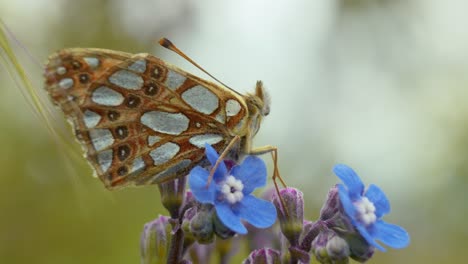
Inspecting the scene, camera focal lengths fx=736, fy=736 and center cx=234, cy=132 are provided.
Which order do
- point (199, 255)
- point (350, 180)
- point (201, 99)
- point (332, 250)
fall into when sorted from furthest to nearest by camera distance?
point (199, 255), point (201, 99), point (350, 180), point (332, 250)

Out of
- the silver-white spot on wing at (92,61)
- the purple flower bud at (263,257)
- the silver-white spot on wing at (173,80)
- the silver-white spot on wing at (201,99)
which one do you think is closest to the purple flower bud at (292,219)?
the purple flower bud at (263,257)

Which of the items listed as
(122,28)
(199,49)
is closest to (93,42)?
(122,28)

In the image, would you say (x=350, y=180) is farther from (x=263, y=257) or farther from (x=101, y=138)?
(x=101, y=138)

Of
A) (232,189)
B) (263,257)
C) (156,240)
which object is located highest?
(232,189)

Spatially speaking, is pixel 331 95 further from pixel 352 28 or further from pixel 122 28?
pixel 122 28

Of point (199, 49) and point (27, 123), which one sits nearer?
point (27, 123)

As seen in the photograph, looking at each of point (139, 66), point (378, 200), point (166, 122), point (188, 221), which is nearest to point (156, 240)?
point (188, 221)

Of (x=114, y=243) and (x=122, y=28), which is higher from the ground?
(x=122, y=28)
